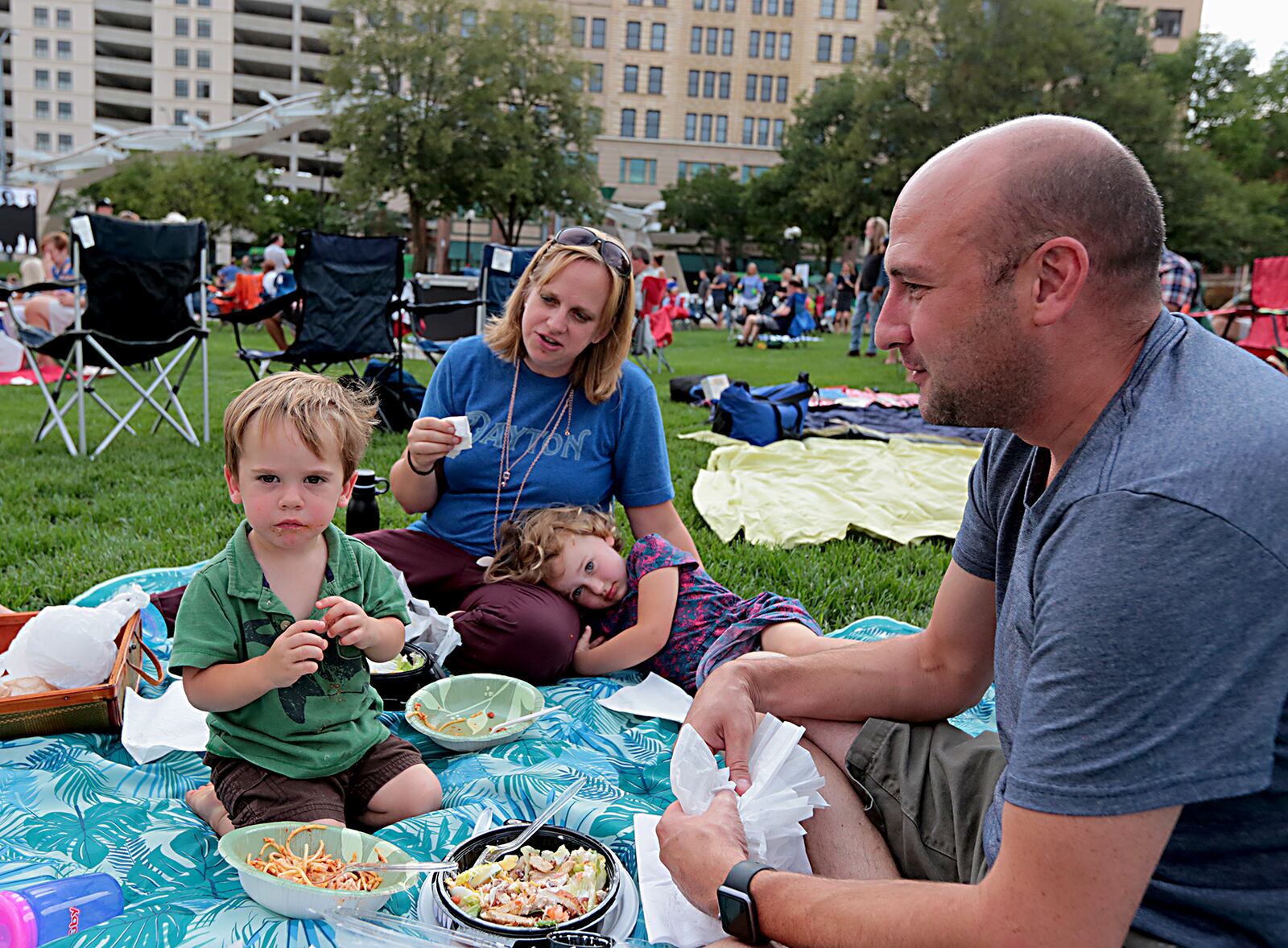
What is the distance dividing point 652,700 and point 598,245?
4.77 feet

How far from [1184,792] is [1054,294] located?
25.0 inches

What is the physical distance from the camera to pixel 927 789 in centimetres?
187

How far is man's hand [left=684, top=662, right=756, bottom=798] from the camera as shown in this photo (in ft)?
6.27

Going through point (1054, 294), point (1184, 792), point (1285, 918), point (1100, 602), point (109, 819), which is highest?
point (1054, 294)

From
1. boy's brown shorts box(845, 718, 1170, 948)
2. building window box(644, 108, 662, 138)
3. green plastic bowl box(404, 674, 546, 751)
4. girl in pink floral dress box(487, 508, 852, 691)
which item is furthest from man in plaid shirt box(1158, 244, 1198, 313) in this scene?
building window box(644, 108, 662, 138)

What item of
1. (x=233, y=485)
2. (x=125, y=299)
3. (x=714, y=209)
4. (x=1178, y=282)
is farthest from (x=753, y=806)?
(x=714, y=209)

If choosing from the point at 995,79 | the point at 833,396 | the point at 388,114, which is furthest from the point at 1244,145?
the point at 833,396

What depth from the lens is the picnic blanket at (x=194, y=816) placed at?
5.82 ft

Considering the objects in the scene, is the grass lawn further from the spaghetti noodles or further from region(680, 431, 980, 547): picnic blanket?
the spaghetti noodles

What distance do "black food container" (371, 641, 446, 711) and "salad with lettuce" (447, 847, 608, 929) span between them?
39.9 inches

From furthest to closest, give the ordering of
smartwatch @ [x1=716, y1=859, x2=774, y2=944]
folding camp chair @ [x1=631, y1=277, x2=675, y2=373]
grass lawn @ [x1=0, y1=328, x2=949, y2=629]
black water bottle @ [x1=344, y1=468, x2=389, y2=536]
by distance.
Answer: folding camp chair @ [x1=631, y1=277, x2=675, y2=373]
grass lawn @ [x1=0, y1=328, x2=949, y2=629]
black water bottle @ [x1=344, y1=468, x2=389, y2=536]
smartwatch @ [x1=716, y1=859, x2=774, y2=944]

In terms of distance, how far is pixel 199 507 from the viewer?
4.85 meters

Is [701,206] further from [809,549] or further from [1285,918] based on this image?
[1285,918]

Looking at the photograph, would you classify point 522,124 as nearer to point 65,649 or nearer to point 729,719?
point 65,649
